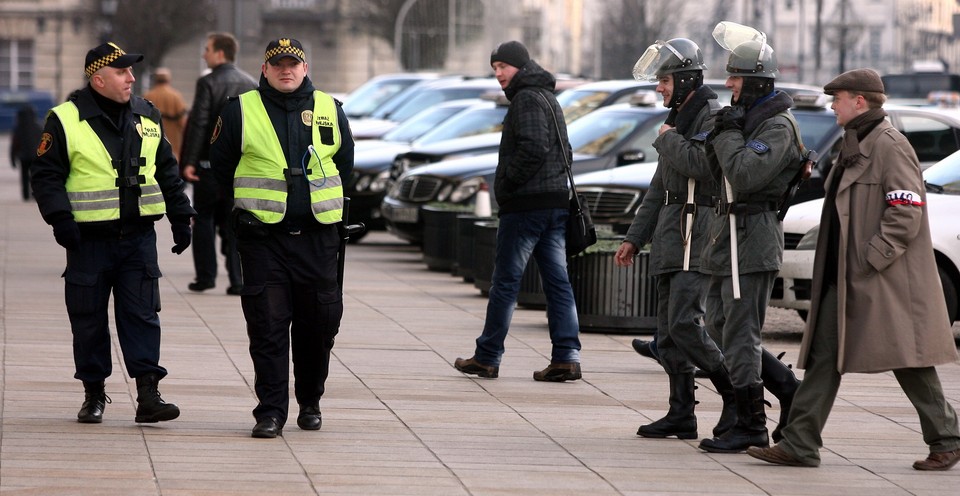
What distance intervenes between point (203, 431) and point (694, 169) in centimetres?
237

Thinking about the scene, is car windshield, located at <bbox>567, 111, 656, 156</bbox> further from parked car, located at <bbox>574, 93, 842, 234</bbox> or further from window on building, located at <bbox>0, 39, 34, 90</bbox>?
window on building, located at <bbox>0, 39, 34, 90</bbox>

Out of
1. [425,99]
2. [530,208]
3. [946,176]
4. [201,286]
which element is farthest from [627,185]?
[425,99]

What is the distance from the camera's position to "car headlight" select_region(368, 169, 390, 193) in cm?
1870

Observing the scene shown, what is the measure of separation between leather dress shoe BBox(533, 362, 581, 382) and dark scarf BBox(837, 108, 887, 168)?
105 inches

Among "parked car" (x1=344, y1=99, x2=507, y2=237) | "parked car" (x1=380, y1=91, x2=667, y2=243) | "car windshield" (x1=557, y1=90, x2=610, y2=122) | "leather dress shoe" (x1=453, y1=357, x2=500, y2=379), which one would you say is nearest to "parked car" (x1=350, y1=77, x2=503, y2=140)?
"parked car" (x1=344, y1=99, x2=507, y2=237)

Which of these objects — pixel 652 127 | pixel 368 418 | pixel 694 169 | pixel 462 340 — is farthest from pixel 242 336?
pixel 652 127

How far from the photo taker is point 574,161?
49.9 ft

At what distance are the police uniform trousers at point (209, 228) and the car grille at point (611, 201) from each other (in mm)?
2860

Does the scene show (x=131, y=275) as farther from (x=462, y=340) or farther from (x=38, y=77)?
(x=38, y=77)

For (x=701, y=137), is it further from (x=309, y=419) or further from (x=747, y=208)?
(x=309, y=419)

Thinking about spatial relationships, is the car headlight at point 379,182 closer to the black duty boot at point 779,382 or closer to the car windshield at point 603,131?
the car windshield at point 603,131

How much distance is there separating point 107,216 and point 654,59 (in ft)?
8.06

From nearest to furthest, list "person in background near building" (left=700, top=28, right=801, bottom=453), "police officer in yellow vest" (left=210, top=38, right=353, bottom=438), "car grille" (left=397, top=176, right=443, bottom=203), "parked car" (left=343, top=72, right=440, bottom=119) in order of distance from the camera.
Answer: "person in background near building" (left=700, top=28, right=801, bottom=453), "police officer in yellow vest" (left=210, top=38, right=353, bottom=438), "car grille" (left=397, top=176, right=443, bottom=203), "parked car" (left=343, top=72, right=440, bottom=119)

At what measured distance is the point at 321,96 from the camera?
7.48 metres
